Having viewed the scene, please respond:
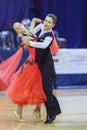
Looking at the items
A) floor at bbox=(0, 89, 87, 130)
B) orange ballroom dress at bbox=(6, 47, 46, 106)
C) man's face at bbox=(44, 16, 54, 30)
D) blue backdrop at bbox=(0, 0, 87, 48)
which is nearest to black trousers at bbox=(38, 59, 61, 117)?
orange ballroom dress at bbox=(6, 47, 46, 106)

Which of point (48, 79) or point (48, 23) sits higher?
point (48, 23)

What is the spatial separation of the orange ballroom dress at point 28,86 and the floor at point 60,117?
34 centimetres

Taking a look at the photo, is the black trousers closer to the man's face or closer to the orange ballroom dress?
the orange ballroom dress

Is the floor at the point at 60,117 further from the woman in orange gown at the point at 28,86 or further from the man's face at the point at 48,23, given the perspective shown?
the man's face at the point at 48,23

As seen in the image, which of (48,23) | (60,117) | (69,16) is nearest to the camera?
(48,23)

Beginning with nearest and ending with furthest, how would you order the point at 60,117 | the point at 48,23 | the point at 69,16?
1. the point at 48,23
2. the point at 60,117
3. the point at 69,16

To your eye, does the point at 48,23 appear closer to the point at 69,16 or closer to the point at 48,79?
the point at 48,79

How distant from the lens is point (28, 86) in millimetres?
6344

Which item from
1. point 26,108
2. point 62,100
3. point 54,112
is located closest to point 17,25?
point 54,112

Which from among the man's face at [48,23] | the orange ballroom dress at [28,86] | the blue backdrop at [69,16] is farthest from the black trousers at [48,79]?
the blue backdrop at [69,16]

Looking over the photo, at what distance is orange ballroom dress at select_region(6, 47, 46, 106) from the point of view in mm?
6297

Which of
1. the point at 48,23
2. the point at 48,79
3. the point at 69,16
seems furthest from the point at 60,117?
the point at 69,16

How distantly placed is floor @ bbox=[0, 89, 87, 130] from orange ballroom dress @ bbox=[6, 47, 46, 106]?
1.11 feet

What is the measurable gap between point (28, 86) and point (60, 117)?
Answer: 32.8 inches
